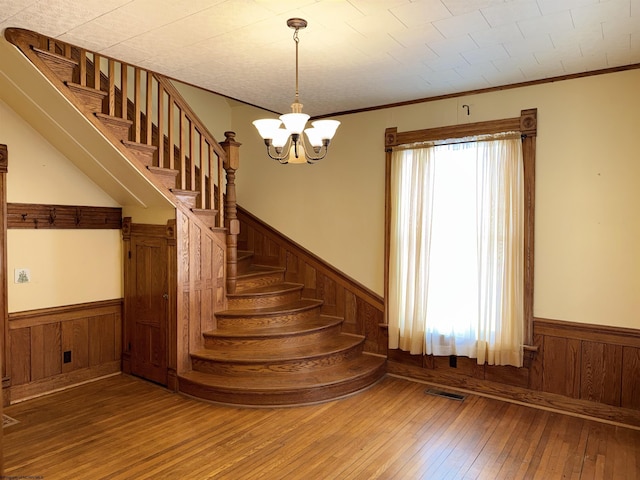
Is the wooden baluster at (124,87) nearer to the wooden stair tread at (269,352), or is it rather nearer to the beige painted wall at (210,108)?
the beige painted wall at (210,108)

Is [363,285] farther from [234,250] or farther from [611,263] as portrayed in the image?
[611,263]

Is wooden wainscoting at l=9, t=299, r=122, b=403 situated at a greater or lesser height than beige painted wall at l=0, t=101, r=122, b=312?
lesser

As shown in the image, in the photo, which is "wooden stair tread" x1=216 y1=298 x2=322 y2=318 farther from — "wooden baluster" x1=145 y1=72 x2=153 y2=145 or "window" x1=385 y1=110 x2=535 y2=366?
"wooden baluster" x1=145 y1=72 x2=153 y2=145

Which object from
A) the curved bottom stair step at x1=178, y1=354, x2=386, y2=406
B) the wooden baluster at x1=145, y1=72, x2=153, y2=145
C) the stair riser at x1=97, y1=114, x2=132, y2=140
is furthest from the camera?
the curved bottom stair step at x1=178, y1=354, x2=386, y2=406

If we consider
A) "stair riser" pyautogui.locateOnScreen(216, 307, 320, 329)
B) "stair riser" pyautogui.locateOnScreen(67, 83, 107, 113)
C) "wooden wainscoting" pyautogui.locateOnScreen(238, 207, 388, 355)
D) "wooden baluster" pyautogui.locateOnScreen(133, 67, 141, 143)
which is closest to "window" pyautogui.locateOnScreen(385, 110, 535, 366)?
"wooden wainscoting" pyautogui.locateOnScreen(238, 207, 388, 355)

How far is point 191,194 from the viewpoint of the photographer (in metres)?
4.39

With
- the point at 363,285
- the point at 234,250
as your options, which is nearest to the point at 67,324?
the point at 234,250

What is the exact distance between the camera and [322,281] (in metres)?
5.36

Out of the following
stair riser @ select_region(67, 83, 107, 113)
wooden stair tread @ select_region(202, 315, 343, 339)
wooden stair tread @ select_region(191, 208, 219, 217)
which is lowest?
wooden stair tread @ select_region(202, 315, 343, 339)

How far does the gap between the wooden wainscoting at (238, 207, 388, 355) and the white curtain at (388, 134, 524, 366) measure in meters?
0.32

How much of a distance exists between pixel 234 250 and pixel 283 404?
64.4 inches

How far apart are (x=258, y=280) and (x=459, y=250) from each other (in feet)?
7.36

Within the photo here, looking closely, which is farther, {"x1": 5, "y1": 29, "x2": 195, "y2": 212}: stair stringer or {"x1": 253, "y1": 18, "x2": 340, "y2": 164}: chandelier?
{"x1": 5, "y1": 29, "x2": 195, "y2": 212}: stair stringer

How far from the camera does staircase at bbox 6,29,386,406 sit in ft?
12.0
